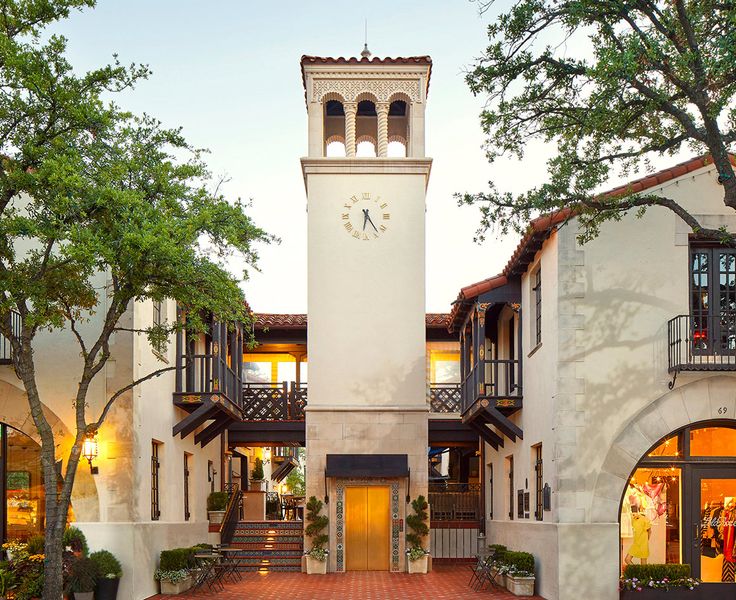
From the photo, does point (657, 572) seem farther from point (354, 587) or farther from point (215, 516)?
point (215, 516)

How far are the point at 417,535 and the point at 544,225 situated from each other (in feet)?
32.2

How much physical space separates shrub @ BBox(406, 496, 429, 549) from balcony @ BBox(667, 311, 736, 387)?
30.6ft

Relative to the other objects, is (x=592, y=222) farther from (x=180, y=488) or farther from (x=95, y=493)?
(x=180, y=488)

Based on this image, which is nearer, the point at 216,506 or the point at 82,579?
the point at 82,579

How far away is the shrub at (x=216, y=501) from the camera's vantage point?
28.0 metres

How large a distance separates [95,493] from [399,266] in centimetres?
1094

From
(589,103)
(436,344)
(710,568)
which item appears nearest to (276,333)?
(436,344)

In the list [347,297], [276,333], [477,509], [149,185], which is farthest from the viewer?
[276,333]

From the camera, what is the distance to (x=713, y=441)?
17734mm

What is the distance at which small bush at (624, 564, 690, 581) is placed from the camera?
17.0m

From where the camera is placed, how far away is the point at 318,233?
86.5 ft

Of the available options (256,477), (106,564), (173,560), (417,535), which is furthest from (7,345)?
(256,477)

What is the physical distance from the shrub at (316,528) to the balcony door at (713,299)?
1095 centimetres

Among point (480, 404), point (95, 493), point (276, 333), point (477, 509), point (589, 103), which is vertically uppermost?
point (589, 103)
